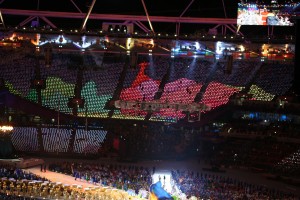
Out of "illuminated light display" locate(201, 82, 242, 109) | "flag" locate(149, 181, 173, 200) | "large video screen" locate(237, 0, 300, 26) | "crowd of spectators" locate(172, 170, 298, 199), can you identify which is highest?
"large video screen" locate(237, 0, 300, 26)

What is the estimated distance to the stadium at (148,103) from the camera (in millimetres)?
26969

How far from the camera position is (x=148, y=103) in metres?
30.4

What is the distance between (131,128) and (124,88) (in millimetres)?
3300

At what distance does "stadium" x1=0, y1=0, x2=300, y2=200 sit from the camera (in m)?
27.0

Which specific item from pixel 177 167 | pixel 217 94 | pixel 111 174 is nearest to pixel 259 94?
pixel 217 94

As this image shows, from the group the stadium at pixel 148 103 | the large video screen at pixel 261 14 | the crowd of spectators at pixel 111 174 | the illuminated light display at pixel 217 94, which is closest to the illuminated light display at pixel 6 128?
the stadium at pixel 148 103

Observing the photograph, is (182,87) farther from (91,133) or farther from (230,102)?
(91,133)

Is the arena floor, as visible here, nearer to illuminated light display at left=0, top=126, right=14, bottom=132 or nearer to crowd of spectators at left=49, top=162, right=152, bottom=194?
crowd of spectators at left=49, top=162, right=152, bottom=194

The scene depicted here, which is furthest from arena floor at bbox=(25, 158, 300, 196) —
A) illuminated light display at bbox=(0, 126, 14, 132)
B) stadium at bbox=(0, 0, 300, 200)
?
illuminated light display at bbox=(0, 126, 14, 132)

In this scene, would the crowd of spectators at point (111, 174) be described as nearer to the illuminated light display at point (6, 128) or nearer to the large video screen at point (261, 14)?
the illuminated light display at point (6, 128)

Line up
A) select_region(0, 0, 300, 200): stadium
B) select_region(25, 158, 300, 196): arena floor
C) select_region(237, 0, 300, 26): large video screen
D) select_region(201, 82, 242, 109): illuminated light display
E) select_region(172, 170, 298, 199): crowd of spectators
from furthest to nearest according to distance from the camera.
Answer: select_region(201, 82, 242, 109): illuminated light display → select_region(25, 158, 300, 196): arena floor → select_region(0, 0, 300, 200): stadium → select_region(172, 170, 298, 199): crowd of spectators → select_region(237, 0, 300, 26): large video screen

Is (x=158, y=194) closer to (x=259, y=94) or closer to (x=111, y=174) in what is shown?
(x=111, y=174)

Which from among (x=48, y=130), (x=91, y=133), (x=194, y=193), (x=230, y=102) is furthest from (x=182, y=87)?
(x=194, y=193)

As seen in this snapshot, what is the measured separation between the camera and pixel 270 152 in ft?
114
